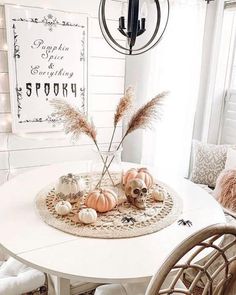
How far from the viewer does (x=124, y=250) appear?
112cm

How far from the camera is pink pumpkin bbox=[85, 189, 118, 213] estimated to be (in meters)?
1.35

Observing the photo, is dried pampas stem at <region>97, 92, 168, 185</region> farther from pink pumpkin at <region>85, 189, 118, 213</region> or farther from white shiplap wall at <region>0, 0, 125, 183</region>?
white shiplap wall at <region>0, 0, 125, 183</region>

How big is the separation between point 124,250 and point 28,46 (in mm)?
1842

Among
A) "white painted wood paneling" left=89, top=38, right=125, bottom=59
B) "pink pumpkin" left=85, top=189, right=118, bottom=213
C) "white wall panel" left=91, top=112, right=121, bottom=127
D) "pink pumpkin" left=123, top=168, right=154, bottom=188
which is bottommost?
"pink pumpkin" left=85, top=189, right=118, bottom=213

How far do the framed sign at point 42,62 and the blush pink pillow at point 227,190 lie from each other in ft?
4.47

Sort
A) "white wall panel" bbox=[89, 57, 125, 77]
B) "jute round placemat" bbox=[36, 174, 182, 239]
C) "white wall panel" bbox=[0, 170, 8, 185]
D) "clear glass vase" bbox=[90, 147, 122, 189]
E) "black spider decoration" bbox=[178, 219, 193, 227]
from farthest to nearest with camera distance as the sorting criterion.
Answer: "white wall panel" bbox=[89, 57, 125, 77] → "white wall panel" bbox=[0, 170, 8, 185] → "clear glass vase" bbox=[90, 147, 122, 189] → "black spider decoration" bbox=[178, 219, 193, 227] → "jute round placemat" bbox=[36, 174, 182, 239]

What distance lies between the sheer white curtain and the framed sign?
0.60 m

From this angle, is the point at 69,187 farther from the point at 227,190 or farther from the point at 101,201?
the point at 227,190

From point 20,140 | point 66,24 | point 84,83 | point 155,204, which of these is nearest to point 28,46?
point 66,24

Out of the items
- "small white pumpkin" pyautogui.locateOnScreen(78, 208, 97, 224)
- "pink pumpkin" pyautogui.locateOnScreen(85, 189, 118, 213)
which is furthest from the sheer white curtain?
"small white pumpkin" pyautogui.locateOnScreen(78, 208, 97, 224)

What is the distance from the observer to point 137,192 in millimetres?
1414

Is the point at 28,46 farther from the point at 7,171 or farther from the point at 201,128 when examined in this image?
the point at 201,128

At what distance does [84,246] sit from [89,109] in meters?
1.72

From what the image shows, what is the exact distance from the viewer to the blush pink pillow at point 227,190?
206cm
